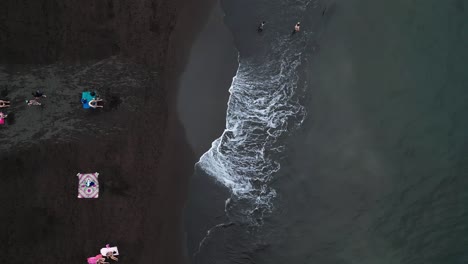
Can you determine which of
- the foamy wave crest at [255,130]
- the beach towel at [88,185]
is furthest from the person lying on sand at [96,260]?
the foamy wave crest at [255,130]

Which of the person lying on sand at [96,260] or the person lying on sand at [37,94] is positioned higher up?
the person lying on sand at [37,94]

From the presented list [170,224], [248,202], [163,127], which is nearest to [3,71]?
[163,127]

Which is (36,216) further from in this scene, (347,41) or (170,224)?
(347,41)

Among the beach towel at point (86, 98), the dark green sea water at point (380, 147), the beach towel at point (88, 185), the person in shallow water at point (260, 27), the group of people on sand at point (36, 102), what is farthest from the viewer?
the person in shallow water at point (260, 27)

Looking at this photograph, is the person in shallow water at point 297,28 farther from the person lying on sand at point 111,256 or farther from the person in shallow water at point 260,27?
the person lying on sand at point 111,256

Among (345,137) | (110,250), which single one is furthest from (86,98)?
(345,137)

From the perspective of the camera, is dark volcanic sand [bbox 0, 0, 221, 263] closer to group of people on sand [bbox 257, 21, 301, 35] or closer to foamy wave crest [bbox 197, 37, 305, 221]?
foamy wave crest [bbox 197, 37, 305, 221]
